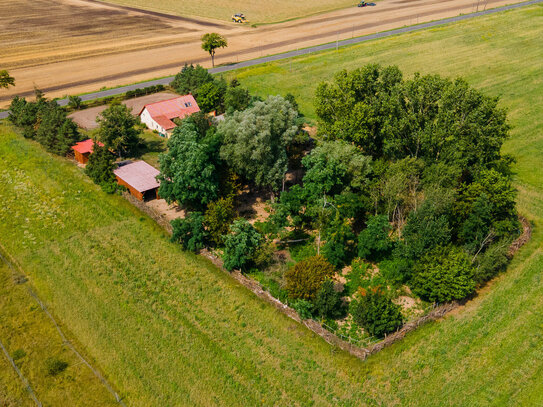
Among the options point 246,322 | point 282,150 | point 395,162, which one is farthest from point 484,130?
point 246,322

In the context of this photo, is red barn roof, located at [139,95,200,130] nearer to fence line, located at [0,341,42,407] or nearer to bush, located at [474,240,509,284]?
fence line, located at [0,341,42,407]

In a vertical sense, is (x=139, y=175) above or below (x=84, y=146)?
below

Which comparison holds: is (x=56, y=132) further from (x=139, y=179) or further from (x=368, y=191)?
(x=368, y=191)

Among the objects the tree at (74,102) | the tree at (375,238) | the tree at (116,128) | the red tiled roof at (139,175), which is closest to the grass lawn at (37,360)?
the red tiled roof at (139,175)

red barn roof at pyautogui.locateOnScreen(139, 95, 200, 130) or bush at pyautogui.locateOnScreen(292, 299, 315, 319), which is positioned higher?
red barn roof at pyautogui.locateOnScreen(139, 95, 200, 130)

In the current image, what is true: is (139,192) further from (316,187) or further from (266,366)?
(266,366)

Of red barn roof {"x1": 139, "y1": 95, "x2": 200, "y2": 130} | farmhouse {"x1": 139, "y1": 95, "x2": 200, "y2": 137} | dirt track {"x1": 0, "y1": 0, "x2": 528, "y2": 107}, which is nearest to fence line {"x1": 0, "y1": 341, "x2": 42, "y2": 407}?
farmhouse {"x1": 139, "y1": 95, "x2": 200, "y2": 137}

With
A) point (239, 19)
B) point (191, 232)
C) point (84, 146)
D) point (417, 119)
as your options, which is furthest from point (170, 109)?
point (239, 19)
